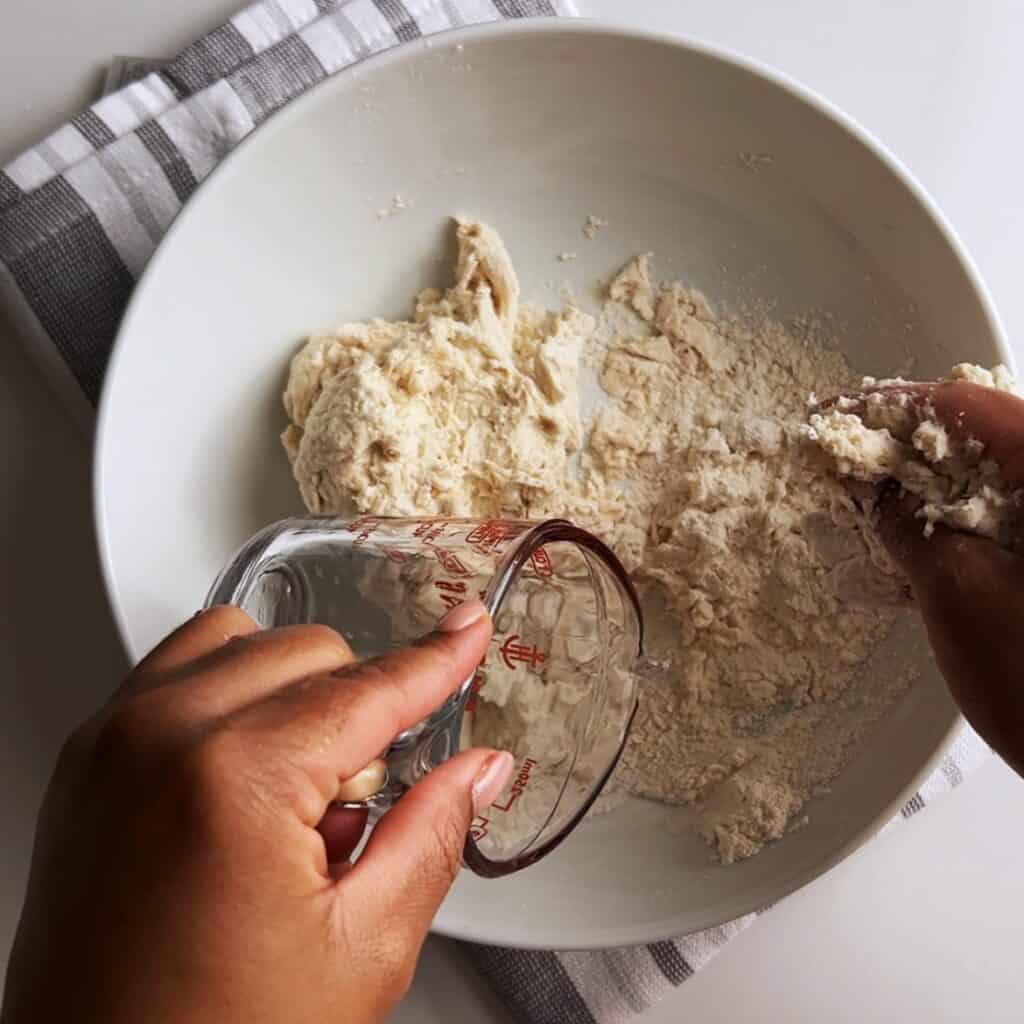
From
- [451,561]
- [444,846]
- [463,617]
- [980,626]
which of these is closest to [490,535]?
[451,561]

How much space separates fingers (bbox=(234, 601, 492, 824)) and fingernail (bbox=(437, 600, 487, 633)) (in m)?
0.03

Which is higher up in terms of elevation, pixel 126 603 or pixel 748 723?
pixel 126 603

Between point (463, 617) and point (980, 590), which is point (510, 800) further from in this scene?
point (980, 590)

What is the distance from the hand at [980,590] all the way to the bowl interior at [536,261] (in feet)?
0.96

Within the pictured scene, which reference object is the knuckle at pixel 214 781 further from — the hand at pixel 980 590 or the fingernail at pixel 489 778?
the hand at pixel 980 590

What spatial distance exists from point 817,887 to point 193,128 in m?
1.11

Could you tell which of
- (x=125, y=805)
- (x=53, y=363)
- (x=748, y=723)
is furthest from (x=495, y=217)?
(x=125, y=805)

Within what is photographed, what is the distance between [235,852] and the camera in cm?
55

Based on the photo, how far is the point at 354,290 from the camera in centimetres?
113

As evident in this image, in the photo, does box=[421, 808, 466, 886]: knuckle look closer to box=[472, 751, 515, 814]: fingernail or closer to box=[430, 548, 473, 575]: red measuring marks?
box=[472, 751, 515, 814]: fingernail

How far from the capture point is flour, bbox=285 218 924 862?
1027 millimetres

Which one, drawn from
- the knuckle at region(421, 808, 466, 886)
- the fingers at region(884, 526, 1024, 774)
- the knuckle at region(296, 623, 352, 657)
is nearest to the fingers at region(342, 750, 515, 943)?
the knuckle at region(421, 808, 466, 886)

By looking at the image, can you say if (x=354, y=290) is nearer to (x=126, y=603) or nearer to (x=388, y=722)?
(x=126, y=603)

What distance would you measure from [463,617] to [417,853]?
0.15 metres
